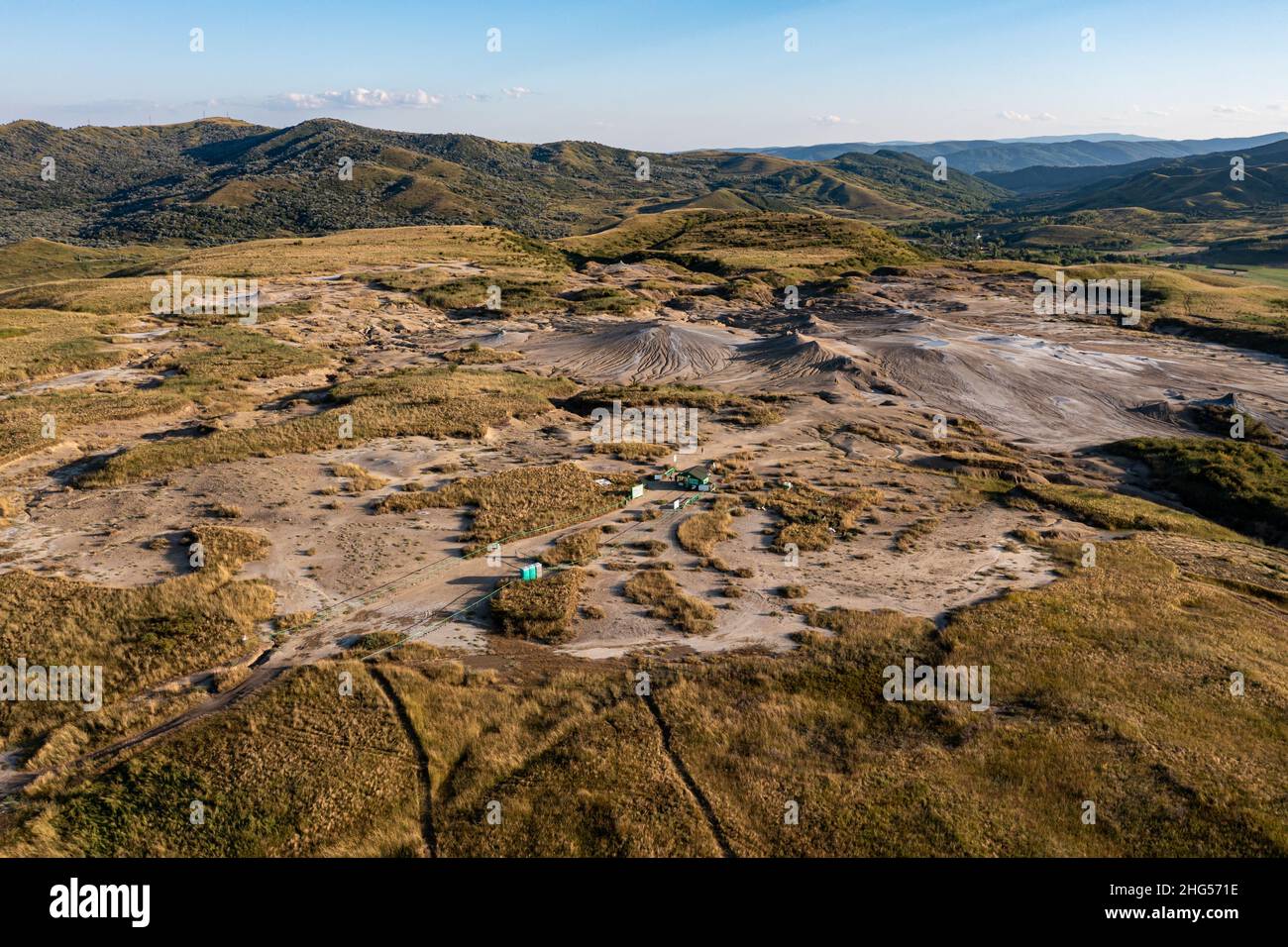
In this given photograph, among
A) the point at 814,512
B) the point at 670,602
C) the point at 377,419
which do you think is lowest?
the point at 670,602

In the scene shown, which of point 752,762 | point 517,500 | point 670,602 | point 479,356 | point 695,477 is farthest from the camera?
point 479,356

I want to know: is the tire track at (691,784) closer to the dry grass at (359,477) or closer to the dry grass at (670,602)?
the dry grass at (670,602)

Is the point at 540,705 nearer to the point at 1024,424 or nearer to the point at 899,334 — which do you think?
the point at 1024,424

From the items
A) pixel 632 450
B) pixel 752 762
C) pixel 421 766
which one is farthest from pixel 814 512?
pixel 421 766

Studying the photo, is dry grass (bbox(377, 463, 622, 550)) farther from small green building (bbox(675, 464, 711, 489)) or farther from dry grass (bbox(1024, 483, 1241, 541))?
dry grass (bbox(1024, 483, 1241, 541))

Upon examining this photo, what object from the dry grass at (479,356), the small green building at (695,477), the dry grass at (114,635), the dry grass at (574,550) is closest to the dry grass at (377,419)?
the dry grass at (479,356)

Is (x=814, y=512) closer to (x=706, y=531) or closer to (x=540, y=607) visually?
(x=706, y=531)

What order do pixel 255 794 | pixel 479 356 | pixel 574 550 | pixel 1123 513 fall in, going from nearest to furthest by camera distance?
pixel 255 794 → pixel 574 550 → pixel 1123 513 → pixel 479 356
